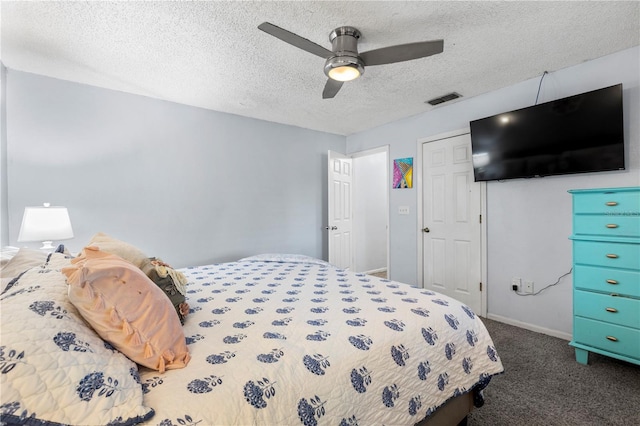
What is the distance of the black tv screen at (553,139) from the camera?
2.29m

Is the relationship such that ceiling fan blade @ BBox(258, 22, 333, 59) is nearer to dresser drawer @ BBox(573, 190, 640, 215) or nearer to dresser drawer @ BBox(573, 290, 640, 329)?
dresser drawer @ BBox(573, 190, 640, 215)

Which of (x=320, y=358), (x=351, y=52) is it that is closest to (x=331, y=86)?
(x=351, y=52)

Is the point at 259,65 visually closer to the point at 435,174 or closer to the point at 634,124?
the point at 435,174

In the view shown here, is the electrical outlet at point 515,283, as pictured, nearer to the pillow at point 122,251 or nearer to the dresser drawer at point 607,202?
the dresser drawer at point 607,202

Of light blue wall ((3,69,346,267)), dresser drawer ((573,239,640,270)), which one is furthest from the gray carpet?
light blue wall ((3,69,346,267))

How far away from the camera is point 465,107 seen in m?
3.39

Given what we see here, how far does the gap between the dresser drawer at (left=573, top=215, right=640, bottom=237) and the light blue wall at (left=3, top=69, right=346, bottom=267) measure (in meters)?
3.09

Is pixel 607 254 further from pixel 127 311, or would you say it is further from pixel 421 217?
pixel 127 311

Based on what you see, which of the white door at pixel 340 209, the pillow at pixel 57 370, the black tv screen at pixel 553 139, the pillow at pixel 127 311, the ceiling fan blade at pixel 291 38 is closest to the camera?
the pillow at pixel 57 370

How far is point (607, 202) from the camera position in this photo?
202 centimetres

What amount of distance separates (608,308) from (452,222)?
1657mm

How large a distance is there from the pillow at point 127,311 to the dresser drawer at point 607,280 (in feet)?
8.63

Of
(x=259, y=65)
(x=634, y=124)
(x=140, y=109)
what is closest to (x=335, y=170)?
(x=259, y=65)

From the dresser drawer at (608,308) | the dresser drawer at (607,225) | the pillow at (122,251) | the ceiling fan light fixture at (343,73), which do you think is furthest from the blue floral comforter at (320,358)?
the ceiling fan light fixture at (343,73)
